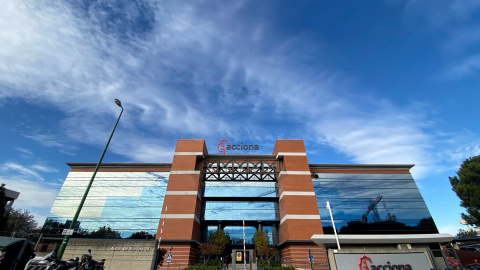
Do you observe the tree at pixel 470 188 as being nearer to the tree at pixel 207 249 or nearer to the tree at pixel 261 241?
the tree at pixel 261 241

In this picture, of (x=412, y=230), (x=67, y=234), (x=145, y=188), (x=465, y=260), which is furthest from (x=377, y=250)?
(x=145, y=188)

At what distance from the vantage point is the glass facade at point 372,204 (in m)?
35.8

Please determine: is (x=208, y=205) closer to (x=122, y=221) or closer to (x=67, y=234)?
(x=122, y=221)

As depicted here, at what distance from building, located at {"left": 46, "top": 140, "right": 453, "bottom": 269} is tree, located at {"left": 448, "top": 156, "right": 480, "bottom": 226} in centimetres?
632

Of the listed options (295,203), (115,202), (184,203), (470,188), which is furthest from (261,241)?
(470,188)

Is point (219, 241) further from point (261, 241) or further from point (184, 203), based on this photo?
point (184, 203)

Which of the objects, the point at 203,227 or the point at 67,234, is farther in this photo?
the point at 203,227

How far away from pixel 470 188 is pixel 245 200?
3924 cm

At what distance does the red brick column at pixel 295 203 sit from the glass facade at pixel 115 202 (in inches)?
834

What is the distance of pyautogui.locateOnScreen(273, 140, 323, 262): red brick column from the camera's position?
31031mm

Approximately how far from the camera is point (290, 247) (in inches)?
1219

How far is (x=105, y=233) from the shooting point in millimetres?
33875

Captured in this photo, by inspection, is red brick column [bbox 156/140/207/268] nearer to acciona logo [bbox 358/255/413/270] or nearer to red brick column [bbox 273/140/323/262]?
red brick column [bbox 273/140/323/262]

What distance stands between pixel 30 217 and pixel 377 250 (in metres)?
67.8
